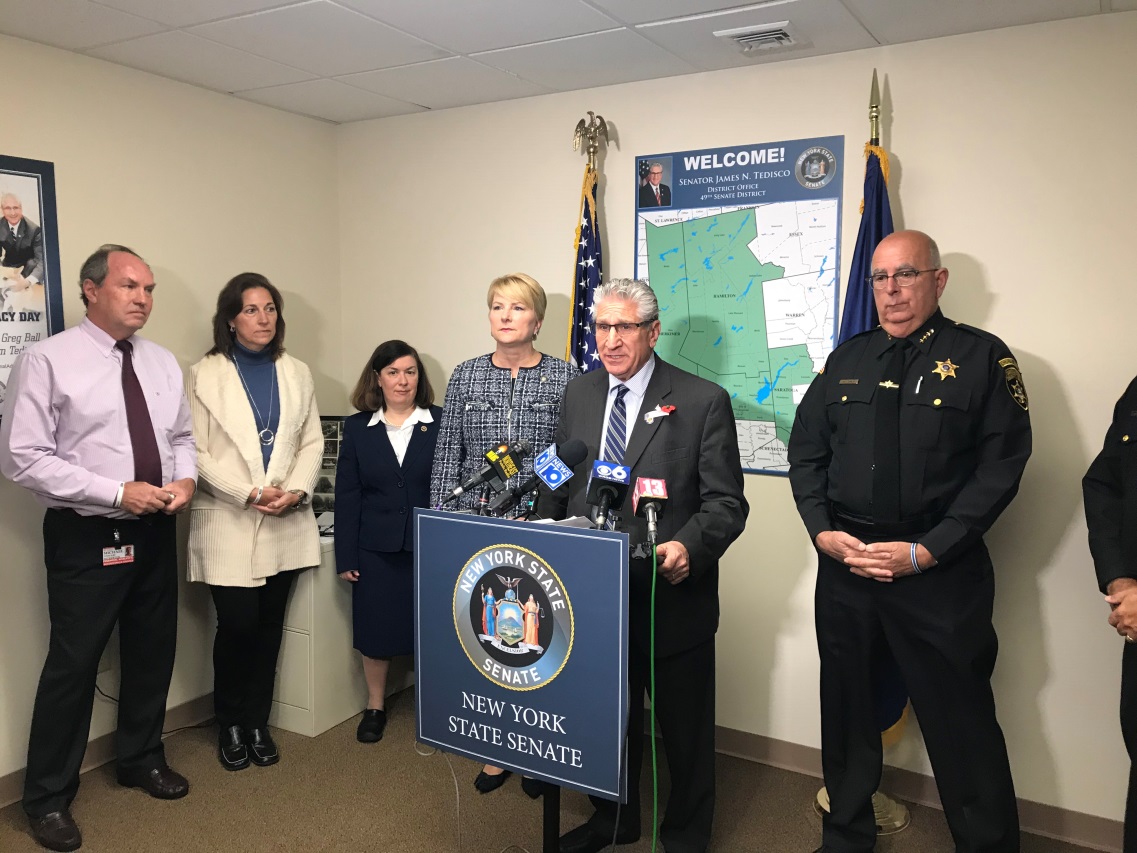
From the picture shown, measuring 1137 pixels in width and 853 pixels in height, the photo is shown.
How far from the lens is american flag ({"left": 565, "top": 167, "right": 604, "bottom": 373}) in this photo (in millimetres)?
3709

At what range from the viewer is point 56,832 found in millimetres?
2904

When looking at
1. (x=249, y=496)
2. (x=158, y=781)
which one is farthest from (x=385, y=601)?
(x=158, y=781)

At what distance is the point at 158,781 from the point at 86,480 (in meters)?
1.20

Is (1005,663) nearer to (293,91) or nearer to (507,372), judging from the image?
(507,372)

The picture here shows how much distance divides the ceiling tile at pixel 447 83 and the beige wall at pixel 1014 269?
0.42 metres

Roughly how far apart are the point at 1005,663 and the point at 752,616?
0.93 meters

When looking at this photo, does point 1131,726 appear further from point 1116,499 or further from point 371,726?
point 371,726

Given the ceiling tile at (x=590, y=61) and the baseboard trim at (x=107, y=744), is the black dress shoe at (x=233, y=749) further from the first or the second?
the ceiling tile at (x=590, y=61)

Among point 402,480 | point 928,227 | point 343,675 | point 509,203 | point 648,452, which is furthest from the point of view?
point 509,203

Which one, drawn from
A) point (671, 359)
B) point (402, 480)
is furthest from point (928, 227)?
point (402, 480)

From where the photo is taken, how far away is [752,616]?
3.59 m

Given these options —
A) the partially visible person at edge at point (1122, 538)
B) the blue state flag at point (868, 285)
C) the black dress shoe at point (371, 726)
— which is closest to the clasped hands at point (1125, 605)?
the partially visible person at edge at point (1122, 538)

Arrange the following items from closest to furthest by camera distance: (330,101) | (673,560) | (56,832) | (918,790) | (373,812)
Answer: (673,560) < (56,832) < (373,812) < (918,790) < (330,101)

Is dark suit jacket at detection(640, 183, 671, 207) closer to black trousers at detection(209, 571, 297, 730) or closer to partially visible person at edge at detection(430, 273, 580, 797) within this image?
partially visible person at edge at detection(430, 273, 580, 797)
